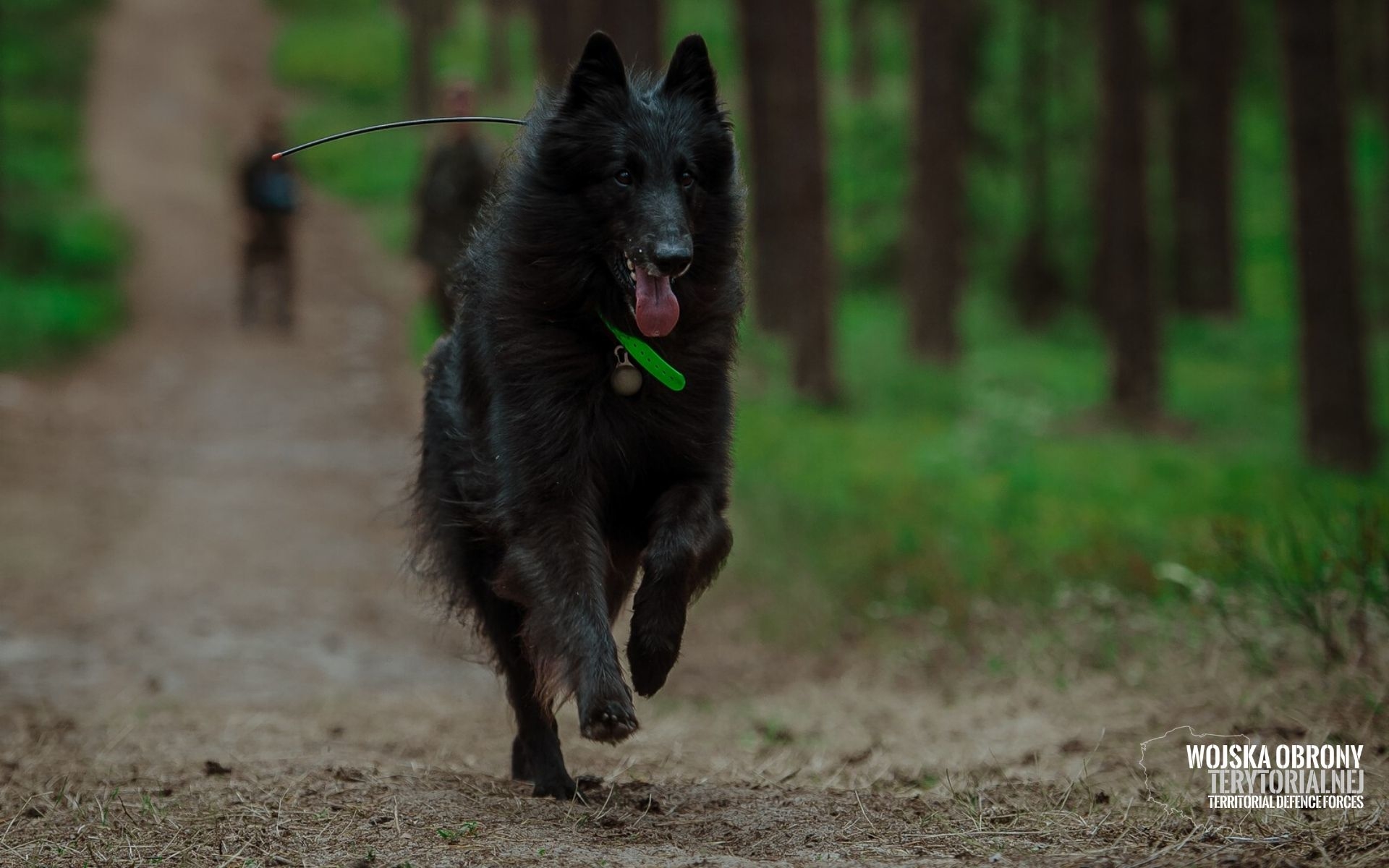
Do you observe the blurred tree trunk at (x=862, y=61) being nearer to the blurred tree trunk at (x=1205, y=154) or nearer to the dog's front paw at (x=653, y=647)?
the blurred tree trunk at (x=1205, y=154)

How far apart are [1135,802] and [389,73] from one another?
38298mm

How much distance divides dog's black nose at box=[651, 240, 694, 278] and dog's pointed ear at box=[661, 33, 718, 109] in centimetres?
69

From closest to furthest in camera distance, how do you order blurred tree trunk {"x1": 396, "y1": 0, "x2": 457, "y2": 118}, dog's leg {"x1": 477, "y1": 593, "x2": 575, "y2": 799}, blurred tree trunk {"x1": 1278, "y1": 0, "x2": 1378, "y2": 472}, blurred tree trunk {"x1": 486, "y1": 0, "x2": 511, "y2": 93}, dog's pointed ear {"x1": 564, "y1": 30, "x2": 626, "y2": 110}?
dog's pointed ear {"x1": 564, "y1": 30, "x2": 626, "y2": 110} → dog's leg {"x1": 477, "y1": 593, "x2": 575, "y2": 799} → blurred tree trunk {"x1": 1278, "y1": 0, "x2": 1378, "y2": 472} → blurred tree trunk {"x1": 396, "y1": 0, "x2": 457, "y2": 118} → blurred tree trunk {"x1": 486, "y1": 0, "x2": 511, "y2": 93}

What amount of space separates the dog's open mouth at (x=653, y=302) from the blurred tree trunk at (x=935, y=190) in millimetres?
15524

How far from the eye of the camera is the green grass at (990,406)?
8.85 metres

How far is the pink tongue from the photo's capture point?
4477 millimetres

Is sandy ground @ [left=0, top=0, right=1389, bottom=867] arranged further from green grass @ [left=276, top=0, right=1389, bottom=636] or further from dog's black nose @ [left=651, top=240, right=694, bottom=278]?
dog's black nose @ [left=651, top=240, right=694, bottom=278]

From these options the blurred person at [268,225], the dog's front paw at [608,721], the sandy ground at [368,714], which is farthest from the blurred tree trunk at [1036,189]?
the dog's front paw at [608,721]

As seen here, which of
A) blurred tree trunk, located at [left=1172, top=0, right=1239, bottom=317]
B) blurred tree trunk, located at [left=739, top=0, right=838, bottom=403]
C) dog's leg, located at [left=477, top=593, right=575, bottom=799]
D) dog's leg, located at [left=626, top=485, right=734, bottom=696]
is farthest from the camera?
blurred tree trunk, located at [left=1172, top=0, right=1239, bottom=317]

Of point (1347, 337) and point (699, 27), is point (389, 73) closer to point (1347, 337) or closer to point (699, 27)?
point (699, 27)

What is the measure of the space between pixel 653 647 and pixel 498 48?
114 feet

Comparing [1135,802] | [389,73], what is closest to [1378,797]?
[1135,802]

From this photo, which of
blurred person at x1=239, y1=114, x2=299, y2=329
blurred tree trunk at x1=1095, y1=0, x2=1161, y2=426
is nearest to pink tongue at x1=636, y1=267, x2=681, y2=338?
blurred tree trunk at x1=1095, y1=0, x2=1161, y2=426

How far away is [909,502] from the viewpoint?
10.1 metres
